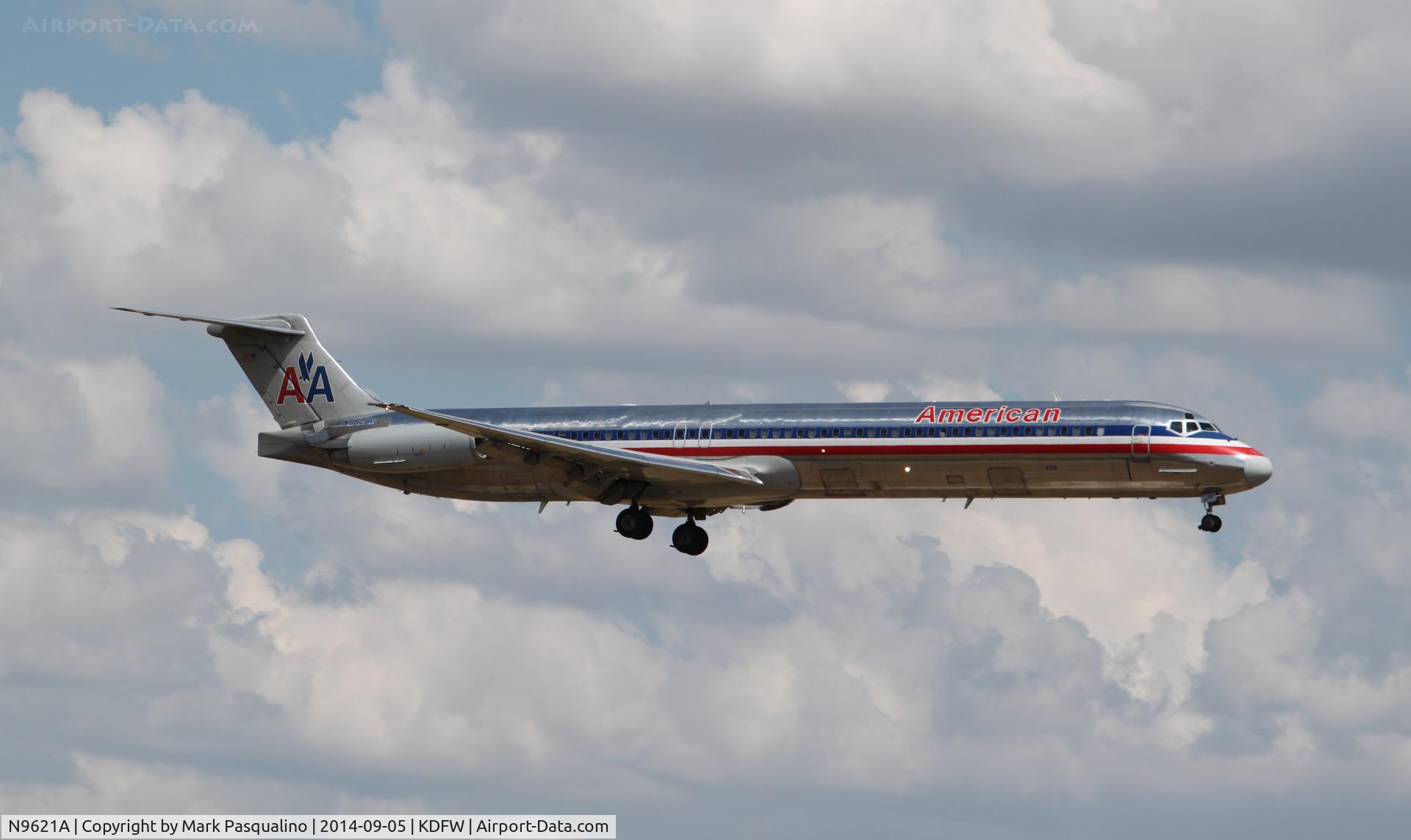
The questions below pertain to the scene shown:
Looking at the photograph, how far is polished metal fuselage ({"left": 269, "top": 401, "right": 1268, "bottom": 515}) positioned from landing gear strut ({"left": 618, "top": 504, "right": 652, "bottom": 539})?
65cm

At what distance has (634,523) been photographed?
64.2 meters

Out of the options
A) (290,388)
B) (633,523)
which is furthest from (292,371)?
(633,523)

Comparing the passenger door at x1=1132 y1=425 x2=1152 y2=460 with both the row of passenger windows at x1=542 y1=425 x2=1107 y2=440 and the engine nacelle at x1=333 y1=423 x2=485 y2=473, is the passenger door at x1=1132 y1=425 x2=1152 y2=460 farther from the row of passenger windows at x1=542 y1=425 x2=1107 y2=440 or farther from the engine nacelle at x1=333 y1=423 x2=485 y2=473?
the engine nacelle at x1=333 y1=423 x2=485 y2=473

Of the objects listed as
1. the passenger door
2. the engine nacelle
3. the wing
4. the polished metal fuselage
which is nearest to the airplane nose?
the polished metal fuselage

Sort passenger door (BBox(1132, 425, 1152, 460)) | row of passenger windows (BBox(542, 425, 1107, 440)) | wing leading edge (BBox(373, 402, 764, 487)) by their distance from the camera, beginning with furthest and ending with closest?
1. wing leading edge (BBox(373, 402, 764, 487))
2. row of passenger windows (BBox(542, 425, 1107, 440))
3. passenger door (BBox(1132, 425, 1152, 460))

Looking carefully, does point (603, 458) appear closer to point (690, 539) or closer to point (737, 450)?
point (737, 450)

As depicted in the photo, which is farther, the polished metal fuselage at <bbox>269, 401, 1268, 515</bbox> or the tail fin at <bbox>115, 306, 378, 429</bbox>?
the tail fin at <bbox>115, 306, 378, 429</bbox>

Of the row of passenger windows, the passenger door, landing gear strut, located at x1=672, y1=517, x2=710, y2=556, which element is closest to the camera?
the passenger door

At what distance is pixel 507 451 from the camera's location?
6109 centimetres

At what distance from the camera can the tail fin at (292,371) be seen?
6875 cm

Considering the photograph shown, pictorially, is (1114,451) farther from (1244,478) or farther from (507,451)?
(507,451)

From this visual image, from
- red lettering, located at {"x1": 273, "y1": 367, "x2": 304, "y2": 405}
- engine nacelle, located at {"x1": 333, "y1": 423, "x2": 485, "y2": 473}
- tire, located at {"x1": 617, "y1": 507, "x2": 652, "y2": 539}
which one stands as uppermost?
red lettering, located at {"x1": 273, "y1": 367, "x2": 304, "y2": 405}

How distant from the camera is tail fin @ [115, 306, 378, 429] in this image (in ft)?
226

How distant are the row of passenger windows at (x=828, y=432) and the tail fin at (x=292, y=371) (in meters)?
9.17
